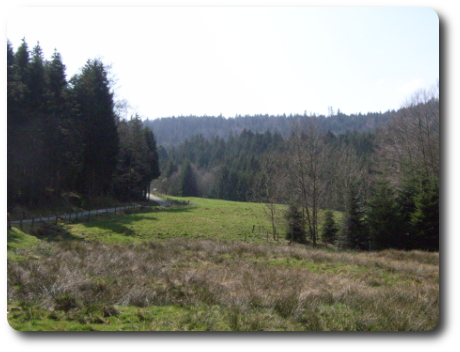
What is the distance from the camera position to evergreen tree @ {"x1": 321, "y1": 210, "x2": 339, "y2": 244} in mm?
22297

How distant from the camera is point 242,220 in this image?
2862 cm

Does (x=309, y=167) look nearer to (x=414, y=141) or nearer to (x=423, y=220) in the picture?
(x=414, y=141)

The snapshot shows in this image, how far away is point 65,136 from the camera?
25.0 m

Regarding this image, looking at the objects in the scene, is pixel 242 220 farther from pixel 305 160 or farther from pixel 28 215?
pixel 28 215

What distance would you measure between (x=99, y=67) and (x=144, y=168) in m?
14.3

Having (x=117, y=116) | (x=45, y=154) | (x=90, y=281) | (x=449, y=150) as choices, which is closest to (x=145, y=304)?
(x=90, y=281)

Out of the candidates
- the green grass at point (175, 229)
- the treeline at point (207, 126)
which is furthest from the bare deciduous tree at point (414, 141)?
the treeline at point (207, 126)

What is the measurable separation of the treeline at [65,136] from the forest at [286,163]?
110 millimetres

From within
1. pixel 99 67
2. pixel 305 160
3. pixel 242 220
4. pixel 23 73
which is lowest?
pixel 242 220

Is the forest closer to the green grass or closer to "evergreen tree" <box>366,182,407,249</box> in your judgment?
"evergreen tree" <box>366,182,407,249</box>

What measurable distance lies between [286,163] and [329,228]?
624cm

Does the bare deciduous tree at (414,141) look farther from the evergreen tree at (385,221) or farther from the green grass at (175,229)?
the green grass at (175,229)

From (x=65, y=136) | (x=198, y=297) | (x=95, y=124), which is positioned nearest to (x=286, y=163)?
(x=65, y=136)

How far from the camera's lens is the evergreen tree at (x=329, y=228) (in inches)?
878
